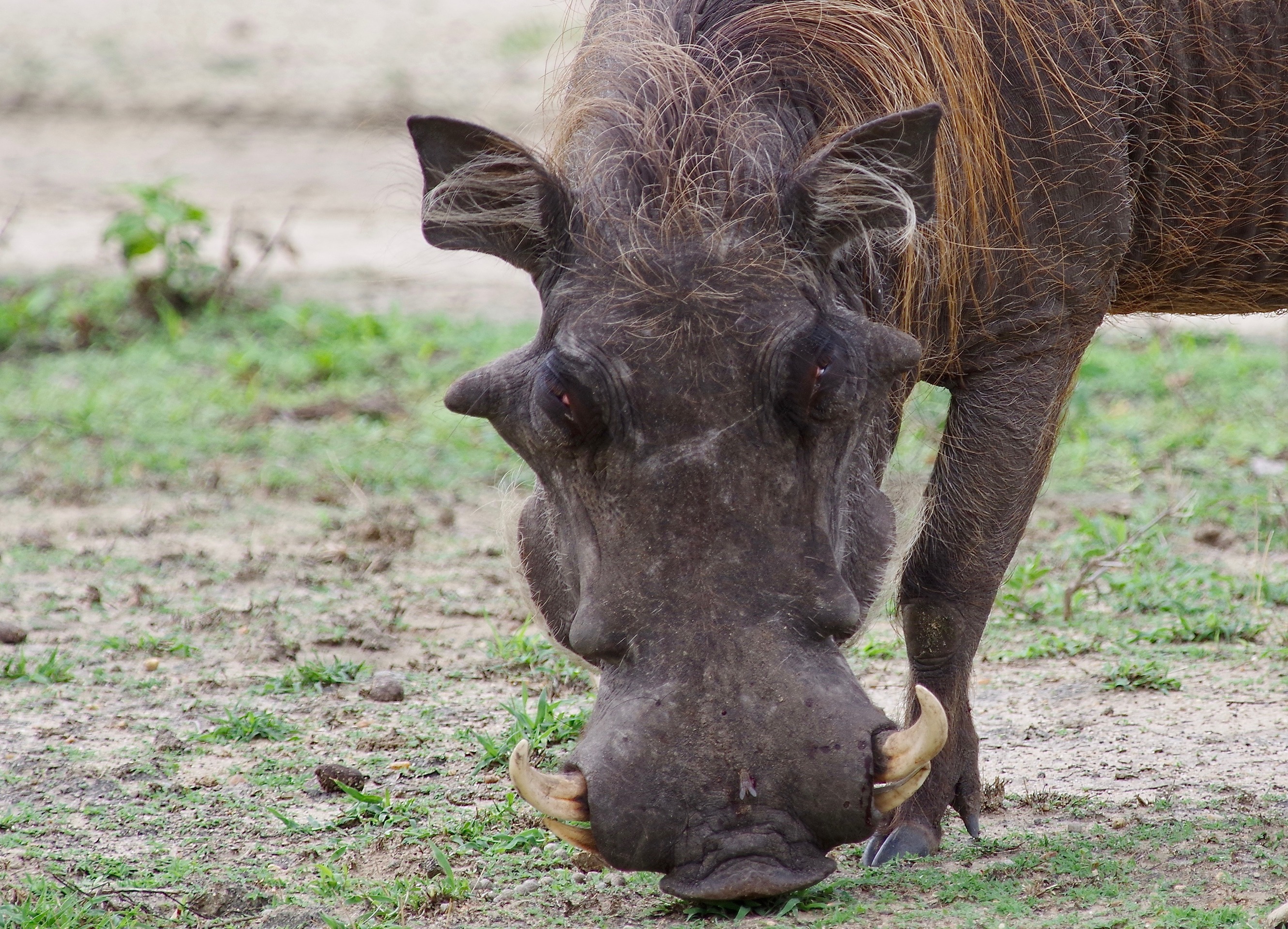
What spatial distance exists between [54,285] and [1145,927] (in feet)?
24.7

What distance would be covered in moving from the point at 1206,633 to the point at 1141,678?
442mm

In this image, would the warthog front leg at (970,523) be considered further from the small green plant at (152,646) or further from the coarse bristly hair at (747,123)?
the small green plant at (152,646)

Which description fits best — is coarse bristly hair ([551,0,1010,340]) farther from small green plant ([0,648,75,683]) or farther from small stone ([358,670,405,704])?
small green plant ([0,648,75,683])

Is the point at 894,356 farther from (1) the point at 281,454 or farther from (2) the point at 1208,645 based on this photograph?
(1) the point at 281,454

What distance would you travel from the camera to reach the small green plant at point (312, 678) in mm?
3713

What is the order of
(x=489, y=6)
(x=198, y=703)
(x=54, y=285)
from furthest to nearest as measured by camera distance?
(x=489, y=6), (x=54, y=285), (x=198, y=703)

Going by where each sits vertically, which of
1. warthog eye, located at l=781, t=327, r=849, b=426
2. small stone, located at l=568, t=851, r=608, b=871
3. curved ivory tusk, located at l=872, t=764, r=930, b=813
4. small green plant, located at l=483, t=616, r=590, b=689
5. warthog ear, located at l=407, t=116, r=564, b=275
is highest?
warthog ear, located at l=407, t=116, r=564, b=275

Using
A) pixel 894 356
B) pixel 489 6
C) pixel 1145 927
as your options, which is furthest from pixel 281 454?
pixel 489 6

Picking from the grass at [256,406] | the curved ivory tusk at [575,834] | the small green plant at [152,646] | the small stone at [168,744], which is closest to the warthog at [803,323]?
the curved ivory tusk at [575,834]

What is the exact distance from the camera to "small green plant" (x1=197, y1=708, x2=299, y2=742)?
3.40 m

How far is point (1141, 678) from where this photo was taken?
143 inches

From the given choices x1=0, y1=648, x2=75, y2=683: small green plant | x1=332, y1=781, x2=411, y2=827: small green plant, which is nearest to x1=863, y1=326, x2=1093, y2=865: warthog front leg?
x1=332, y1=781, x2=411, y2=827: small green plant

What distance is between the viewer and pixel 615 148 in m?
2.62

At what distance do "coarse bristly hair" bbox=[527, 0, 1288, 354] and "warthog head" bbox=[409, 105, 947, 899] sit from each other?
1.5 inches
